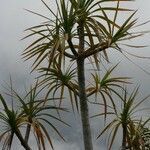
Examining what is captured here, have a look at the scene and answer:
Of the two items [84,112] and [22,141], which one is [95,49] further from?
[22,141]

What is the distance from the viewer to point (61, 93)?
6961 mm

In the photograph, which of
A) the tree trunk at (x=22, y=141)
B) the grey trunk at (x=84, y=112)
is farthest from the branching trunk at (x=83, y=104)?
the tree trunk at (x=22, y=141)

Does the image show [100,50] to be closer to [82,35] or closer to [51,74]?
[82,35]

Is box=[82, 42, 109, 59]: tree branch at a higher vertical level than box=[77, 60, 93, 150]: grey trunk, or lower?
higher

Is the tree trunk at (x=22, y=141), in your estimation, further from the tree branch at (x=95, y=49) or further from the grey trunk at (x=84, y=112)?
the tree branch at (x=95, y=49)

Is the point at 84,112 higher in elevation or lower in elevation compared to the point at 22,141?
higher

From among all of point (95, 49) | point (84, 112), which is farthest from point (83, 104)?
point (95, 49)

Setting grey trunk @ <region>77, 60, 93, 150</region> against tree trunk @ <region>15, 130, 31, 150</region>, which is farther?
tree trunk @ <region>15, 130, 31, 150</region>

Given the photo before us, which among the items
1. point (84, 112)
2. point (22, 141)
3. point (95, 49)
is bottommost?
point (22, 141)

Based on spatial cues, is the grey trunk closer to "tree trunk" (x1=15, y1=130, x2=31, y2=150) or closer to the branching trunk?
the branching trunk

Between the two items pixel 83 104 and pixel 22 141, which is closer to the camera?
pixel 83 104

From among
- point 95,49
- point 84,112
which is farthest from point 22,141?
point 95,49

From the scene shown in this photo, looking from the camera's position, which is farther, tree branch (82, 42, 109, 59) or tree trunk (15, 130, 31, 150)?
tree trunk (15, 130, 31, 150)

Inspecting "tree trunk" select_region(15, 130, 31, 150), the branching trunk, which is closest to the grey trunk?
the branching trunk
